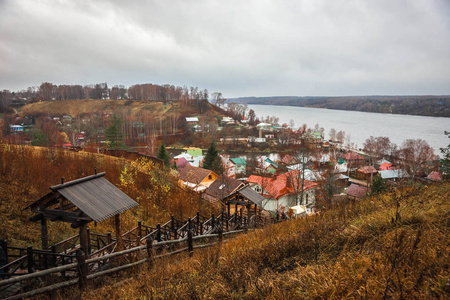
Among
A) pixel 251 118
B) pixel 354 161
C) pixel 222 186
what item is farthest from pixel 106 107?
pixel 222 186

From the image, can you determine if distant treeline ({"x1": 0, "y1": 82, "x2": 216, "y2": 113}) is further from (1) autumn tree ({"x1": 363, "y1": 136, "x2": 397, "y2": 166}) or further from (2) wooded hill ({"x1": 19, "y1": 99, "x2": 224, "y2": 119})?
(1) autumn tree ({"x1": 363, "y1": 136, "x2": 397, "y2": 166})

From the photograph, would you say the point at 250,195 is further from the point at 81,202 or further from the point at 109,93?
the point at 109,93

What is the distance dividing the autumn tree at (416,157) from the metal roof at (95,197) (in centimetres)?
5339

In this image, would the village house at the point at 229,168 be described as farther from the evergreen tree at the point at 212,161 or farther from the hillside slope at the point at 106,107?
the hillside slope at the point at 106,107

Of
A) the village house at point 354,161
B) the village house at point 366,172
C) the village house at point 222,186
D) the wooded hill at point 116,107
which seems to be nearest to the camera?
the village house at point 222,186

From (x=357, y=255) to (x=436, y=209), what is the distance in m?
2.49

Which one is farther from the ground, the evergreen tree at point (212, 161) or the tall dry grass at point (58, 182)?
the tall dry grass at point (58, 182)

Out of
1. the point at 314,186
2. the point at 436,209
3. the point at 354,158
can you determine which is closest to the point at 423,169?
the point at 354,158

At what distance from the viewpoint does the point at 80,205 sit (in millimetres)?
6711

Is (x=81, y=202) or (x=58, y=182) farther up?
(x=81, y=202)

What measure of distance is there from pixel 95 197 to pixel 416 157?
228 feet

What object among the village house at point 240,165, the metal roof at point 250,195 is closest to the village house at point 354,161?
the village house at point 240,165

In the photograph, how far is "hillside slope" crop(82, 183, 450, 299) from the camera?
323cm

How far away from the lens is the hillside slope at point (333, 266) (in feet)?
10.6
